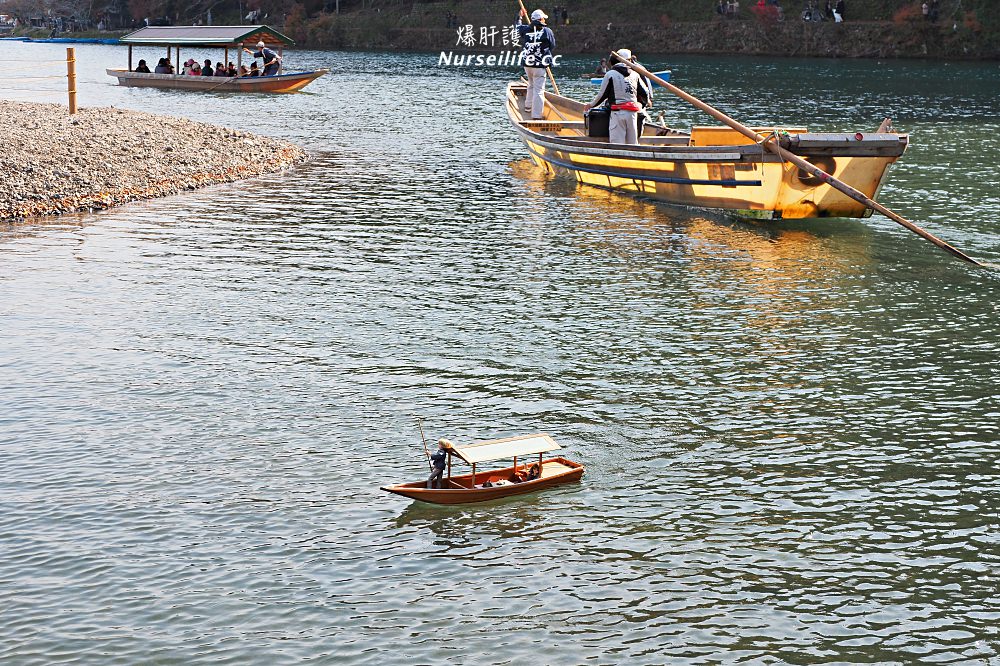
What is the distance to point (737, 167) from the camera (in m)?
24.9

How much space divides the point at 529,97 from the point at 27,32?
13581 cm

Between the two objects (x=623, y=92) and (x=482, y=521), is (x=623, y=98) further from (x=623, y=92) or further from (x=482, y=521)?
(x=482, y=521)

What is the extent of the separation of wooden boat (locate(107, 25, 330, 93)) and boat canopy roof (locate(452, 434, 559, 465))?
50.8m

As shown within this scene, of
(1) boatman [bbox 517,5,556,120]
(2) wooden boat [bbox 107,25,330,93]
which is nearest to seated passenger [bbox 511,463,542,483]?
(1) boatman [bbox 517,5,556,120]

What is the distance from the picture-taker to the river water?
962cm

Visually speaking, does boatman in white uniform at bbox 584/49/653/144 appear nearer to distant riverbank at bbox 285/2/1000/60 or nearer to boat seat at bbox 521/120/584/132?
boat seat at bbox 521/120/584/132

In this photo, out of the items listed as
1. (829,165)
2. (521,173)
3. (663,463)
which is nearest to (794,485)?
(663,463)

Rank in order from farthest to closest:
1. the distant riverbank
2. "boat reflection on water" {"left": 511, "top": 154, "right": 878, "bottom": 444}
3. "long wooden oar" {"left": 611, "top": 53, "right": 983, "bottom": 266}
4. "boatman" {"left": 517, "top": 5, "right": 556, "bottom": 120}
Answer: the distant riverbank < "boatman" {"left": 517, "top": 5, "right": 556, "bottom": 120} < "long wooden oar" {"left": 611, "top": 53, "right": 983, "bottom": 266} < "boat reflection on water" {"left": 511, "top": 154, "right": 878, "bottom": 444}

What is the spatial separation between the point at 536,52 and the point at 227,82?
3169 centimetres

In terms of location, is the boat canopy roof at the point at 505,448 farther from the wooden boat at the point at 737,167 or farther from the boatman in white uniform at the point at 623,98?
the boatman in white uniform at the point at 623,98

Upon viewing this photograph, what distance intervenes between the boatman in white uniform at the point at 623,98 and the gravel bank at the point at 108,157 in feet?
33.8

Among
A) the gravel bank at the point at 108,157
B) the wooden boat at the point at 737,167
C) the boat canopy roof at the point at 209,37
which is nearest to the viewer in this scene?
the wooden boat at the point at 737,167

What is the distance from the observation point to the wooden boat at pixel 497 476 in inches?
451

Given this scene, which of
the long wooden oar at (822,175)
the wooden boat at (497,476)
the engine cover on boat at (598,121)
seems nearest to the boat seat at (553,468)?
the wooden boat at (497,476)
